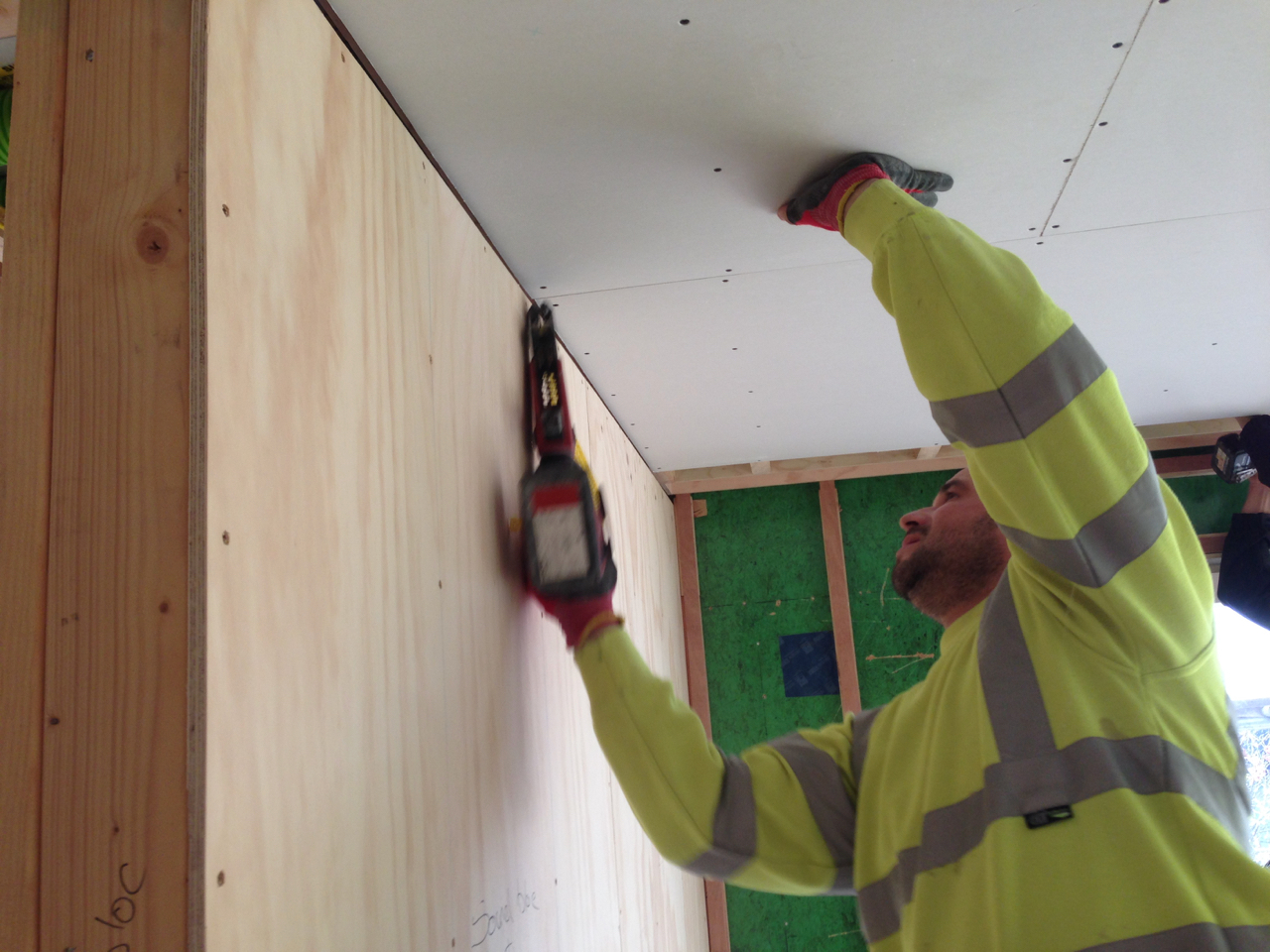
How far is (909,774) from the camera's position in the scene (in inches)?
49.3

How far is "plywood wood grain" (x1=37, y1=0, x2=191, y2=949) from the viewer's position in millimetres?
629

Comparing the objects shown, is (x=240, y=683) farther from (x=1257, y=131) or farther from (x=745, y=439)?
(x=745, y=439)

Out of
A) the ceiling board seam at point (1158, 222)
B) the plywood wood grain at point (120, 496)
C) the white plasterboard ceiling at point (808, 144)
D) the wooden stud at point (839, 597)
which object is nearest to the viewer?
the plywood wood grain at point (120, 496)

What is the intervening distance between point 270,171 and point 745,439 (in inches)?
85.0

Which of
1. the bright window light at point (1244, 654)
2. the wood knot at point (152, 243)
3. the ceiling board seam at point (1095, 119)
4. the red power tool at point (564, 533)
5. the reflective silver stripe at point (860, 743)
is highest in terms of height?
the ceiling board seam at point (1095, 119)

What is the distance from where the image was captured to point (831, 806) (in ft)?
4.55

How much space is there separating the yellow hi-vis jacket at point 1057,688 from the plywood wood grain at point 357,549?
575 millimetres

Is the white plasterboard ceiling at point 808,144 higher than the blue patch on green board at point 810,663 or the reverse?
higher

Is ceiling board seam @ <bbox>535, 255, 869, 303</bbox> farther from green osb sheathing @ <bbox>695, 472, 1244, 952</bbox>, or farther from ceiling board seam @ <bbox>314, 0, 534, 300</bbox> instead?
green osb sheathing @ <bbox>695, 472, 1244, 952</bbox>

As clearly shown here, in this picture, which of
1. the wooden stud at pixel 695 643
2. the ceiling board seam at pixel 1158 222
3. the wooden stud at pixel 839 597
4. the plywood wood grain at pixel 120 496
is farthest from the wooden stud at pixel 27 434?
the wooden stud at pixel 839 597

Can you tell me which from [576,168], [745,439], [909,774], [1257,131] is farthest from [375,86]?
[745,439]

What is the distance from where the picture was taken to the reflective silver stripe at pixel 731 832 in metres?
1.34

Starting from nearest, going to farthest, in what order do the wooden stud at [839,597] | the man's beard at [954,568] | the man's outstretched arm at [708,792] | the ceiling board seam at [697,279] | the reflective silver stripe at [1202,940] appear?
→ the reflective silver stripe at [1202,940], the man's outstretched arm at [708,792], the man's beard at [954,568], the ceiling board seam at [697,279], the wooden stud at [839,597]

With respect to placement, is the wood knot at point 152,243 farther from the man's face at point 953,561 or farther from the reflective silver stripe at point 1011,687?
the man's face at point 953,561
